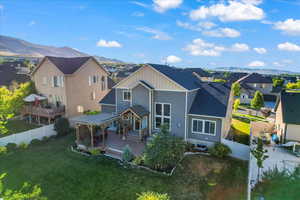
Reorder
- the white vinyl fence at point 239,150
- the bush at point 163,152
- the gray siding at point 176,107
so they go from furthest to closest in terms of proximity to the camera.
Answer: the gray siding at point 176,107 < the white vinyl fence at point 239,150 < the bush at point 163,152

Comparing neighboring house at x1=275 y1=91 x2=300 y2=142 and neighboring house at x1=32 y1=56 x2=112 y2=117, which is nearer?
neighboring house at x1=275 y1=91 x2=300 y2=142

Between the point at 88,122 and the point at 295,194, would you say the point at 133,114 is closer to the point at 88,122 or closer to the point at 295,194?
the point at 88,122

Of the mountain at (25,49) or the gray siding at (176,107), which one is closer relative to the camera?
the gray siding at (176,107)

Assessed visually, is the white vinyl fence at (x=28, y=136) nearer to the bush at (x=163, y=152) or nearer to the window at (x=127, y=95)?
the window at (x=127, y=95)

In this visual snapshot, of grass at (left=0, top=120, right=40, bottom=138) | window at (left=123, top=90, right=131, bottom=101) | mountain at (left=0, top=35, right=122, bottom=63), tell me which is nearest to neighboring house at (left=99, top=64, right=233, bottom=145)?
window at (left=123, top=90, right=131, bottom=101)

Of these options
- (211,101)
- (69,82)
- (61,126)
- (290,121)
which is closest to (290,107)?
(290,121)

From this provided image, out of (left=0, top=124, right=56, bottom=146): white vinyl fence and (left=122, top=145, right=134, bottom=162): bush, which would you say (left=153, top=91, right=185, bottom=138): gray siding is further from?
(left=0, top=124, right=56, bottom=146): white vinyl fence

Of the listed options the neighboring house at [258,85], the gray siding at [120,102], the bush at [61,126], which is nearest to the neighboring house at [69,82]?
the bush at [61,126]

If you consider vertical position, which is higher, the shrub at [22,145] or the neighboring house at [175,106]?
the neighboring house at [175,106]
